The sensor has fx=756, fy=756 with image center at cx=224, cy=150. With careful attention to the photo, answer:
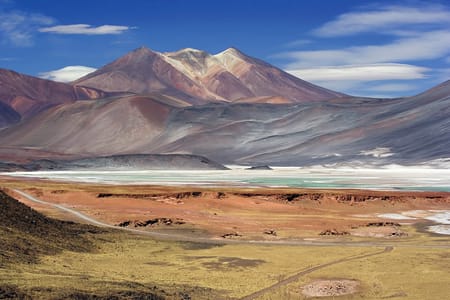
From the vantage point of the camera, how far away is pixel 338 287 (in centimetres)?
3161

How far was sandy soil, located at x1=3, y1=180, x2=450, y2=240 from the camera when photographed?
5359cm

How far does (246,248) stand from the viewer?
43875 millimetres

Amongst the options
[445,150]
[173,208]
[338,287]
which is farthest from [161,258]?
[445,150]

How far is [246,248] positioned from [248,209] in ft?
80.4

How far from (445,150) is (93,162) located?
265 ft

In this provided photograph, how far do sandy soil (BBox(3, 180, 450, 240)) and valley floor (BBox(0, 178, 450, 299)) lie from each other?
0.33 ft

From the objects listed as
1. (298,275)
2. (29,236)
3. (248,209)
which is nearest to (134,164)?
(248,209)

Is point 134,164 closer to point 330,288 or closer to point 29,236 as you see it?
point 29,236

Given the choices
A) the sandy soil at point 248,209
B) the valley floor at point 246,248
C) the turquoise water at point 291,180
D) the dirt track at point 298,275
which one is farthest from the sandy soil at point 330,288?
the turquoise water at point 291,180

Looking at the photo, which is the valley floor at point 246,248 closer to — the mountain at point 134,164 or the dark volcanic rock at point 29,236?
the dark volcanic rock at point 29,236

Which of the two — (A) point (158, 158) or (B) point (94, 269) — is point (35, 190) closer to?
(B) point (94, 269)

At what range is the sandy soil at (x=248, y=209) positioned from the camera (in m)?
53.6

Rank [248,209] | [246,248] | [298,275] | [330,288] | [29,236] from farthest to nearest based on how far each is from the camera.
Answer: [248,209] → [246,248] → [29,236] → [298,275] → [330,288]

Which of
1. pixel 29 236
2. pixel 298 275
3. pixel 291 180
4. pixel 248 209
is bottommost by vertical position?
pixel 298 275
